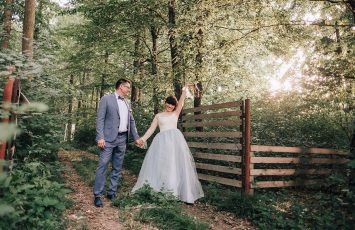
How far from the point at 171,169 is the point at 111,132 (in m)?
1.52

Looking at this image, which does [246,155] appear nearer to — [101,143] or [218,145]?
[218,145]

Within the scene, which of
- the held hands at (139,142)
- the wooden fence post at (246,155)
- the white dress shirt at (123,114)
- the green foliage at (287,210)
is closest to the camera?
the green foliage at (287,210)

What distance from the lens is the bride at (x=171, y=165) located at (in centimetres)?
704

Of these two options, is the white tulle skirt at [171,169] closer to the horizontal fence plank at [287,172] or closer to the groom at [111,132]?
the groom at [111,132]

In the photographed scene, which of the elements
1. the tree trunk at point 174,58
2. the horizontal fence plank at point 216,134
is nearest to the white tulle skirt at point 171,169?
the horizontal fence plank at point 216,134

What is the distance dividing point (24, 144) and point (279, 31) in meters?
7.31

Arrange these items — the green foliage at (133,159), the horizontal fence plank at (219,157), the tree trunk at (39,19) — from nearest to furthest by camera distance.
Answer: the horizontal fence plank at (219,157), the green foliage at (133,159), the tree trunk at (39,19)

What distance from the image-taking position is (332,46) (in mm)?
9500

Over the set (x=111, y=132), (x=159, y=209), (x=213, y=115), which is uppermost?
(x=213, y=115)

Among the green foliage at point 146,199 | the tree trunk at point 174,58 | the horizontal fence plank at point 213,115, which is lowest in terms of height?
the green foliage at point 146,199

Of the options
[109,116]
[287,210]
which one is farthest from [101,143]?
[287,210]

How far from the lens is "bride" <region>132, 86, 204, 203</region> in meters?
7.04

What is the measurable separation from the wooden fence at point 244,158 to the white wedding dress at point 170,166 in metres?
0.92

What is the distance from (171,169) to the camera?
705cm
